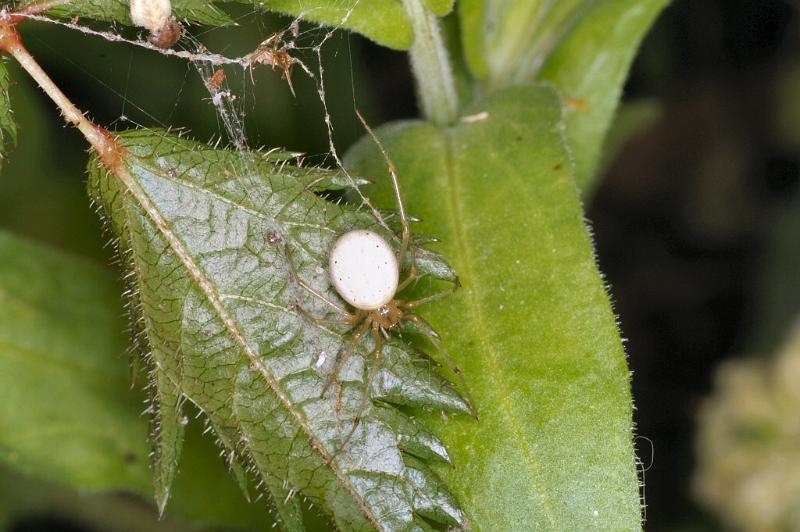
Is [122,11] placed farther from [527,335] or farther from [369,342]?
[527,335]

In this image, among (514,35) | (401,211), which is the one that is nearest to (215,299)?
(401,211)

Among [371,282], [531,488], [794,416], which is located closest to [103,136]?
[371,282]

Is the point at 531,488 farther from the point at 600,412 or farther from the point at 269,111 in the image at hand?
the point at 269,111

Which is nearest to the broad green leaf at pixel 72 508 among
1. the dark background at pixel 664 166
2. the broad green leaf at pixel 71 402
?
the dark background at pixel 664 166

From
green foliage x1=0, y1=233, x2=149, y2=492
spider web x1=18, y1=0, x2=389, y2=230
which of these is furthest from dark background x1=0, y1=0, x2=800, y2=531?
green foliage x1=0, y1=233, x2=149, y2=492

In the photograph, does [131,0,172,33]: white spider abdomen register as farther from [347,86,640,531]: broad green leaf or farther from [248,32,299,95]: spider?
[347,86,640,531]: broad green leaf

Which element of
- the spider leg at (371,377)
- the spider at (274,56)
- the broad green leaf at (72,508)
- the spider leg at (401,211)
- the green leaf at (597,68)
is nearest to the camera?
the spider leg at (371,377)

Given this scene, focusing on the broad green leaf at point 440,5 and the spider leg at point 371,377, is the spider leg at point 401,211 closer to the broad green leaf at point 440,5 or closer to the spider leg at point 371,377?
the spider leg at point 371,377
